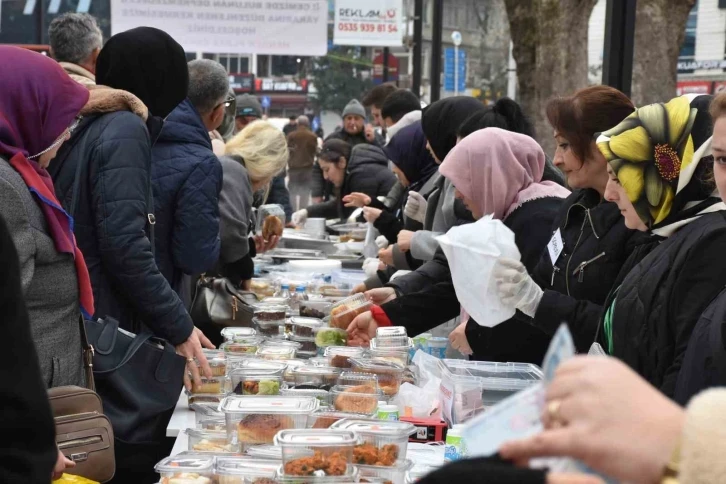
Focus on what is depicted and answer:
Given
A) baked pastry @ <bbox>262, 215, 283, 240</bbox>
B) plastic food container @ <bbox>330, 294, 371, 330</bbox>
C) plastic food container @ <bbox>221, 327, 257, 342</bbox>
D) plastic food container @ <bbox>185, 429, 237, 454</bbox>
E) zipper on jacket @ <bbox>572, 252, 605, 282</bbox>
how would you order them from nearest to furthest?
plastic food container @ <bbox>185, 429, 237, 454</bbox> < zipper on jacket @ <bbox>572, 252, 605, 282</bbox> < plastic food container @ <bbox>221, 327, 257, 342</bbox> < plastic food container @ <bbox>330, 294, 371, 330</bbox> < baked pastry @ <bbox>262, 215, 283, 240</bbox>

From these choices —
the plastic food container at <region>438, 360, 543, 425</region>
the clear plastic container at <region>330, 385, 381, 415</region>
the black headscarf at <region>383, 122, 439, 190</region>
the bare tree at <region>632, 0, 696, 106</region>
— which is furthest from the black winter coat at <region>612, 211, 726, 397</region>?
the bare tree at <region>632, 0, 696, 106</region>

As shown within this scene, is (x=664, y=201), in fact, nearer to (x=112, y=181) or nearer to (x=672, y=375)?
(x=672, y=375)

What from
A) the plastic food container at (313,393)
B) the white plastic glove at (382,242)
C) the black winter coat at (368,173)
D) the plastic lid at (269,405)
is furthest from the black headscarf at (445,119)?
the black winter coat at (368,173)

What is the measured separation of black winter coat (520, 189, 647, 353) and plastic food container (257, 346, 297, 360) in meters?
0.93

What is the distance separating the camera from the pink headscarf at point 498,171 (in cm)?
352

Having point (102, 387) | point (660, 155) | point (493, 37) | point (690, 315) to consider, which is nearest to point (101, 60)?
point (102, 387)

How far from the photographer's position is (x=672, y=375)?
2170 mm

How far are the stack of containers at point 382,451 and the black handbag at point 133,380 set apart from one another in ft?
3.06

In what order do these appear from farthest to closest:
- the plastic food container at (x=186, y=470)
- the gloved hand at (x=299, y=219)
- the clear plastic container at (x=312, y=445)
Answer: the gloved hand at (x=299, y=219) → the plastic food container at (x=186, y=470) → the clear plastic container at (x=312, y=445)

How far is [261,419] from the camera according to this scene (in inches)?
98.8

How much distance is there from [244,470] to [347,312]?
A: 1777 mm

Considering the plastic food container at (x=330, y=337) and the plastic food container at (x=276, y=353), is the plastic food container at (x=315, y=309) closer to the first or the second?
the plastic food container at (x=330, y=337)

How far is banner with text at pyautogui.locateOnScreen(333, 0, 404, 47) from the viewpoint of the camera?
11.0 metres

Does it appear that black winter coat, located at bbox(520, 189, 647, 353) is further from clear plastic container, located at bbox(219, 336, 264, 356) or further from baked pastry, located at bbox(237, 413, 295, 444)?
clear plastic container, located at bbox(219, 336, 264, 356)
